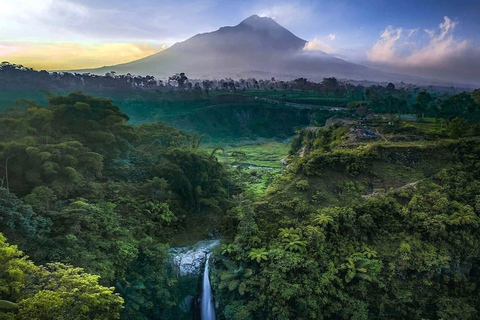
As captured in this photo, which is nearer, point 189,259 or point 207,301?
point 207,301

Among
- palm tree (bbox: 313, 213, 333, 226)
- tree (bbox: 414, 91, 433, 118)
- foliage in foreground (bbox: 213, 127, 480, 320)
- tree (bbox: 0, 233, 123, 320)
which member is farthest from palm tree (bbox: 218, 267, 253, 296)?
tree (bbox: 414, 91, 433, 118)

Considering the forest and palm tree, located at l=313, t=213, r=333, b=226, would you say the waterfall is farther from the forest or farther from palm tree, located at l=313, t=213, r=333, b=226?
palm tree, located at l=313, t=213, r=333, b=226

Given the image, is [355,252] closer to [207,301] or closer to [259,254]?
[259,254]

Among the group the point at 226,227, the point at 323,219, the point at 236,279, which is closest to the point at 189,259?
the point at 226,227

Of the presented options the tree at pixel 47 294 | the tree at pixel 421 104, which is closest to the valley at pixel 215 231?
the tree at pixel 47 294

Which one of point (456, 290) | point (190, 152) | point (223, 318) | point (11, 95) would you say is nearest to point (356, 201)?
point (456, 290)
